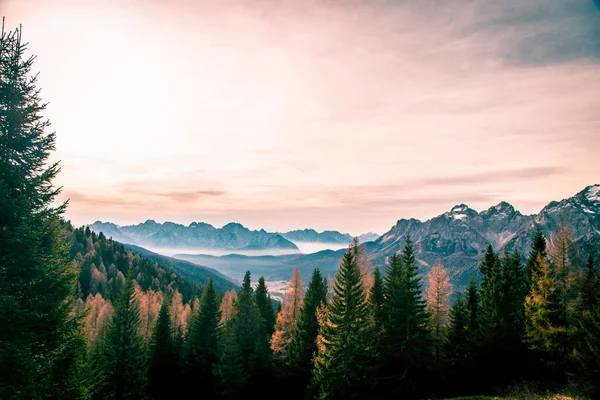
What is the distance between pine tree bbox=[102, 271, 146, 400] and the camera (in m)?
40.2

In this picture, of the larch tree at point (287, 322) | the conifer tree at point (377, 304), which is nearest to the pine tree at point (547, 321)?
the conifer tree at point (377, 304)

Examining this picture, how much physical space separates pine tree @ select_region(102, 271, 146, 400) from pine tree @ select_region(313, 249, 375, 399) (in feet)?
69.8

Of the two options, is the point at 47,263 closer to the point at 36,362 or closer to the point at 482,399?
the point at 36,362

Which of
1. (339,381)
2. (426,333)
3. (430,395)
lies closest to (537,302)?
(426,333)

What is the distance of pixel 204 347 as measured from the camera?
49.0 meters

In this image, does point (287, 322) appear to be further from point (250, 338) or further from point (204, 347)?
point (204, 347)

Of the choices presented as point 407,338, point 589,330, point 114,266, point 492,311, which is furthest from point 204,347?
point 114,266

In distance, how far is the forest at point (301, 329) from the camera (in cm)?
1678

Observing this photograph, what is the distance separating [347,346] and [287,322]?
15672 mm

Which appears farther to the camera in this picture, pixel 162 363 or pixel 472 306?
pixel 162 363

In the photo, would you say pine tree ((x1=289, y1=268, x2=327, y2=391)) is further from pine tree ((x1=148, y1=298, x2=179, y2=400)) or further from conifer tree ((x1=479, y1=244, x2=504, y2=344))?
conifer tree ((x1=479, y1=244, x2=504, y2=344))

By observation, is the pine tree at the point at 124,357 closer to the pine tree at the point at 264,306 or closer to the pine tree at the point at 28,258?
the pine tree at the point at 264,306

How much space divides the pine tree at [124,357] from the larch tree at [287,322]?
1623cm

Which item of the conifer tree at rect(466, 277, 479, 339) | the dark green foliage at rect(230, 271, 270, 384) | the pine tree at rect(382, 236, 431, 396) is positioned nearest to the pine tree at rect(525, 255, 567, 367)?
the conifer tree at rect(466, 277, 479, 339)
